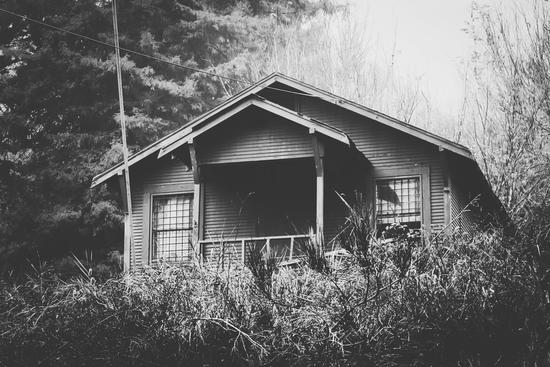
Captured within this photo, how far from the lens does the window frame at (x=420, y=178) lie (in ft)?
61.8

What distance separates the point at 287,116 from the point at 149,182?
18.1 feet

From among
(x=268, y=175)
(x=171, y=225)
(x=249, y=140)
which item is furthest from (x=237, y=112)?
(x=171, y=225)

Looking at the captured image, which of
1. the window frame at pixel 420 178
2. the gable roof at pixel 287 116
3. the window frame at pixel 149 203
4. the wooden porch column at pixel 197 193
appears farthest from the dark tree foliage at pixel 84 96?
the window frame at pixel 420 178

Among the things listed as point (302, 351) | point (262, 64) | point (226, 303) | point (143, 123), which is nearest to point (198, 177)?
point (226, 303)

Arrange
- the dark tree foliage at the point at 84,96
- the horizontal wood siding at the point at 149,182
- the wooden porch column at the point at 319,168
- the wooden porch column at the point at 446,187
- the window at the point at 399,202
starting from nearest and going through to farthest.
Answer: the wooden porch column at the point at 319,168 < the wooden porch column at the point at 446,187 < the window at the point at 399,202 < the horizontal wood siding at the point at 149,182 < the dark tree foliage at the point at 84,96

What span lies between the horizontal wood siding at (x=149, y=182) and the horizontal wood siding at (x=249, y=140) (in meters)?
2.77

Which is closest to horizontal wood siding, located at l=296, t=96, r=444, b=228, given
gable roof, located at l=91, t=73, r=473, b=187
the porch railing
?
gable roof, located at l=91, t=73, r=473, b=187

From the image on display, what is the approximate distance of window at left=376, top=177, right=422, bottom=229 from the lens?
19.1m

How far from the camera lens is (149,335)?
1105cm

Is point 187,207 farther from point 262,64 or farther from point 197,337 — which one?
point 262,64

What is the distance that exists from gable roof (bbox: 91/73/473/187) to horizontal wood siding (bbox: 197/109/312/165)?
0.44m

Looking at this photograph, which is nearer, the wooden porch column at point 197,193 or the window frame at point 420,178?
the wooden porch column at point 197,193

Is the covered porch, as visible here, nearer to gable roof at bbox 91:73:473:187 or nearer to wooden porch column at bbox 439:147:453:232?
gable roof at bbox 91:73:473:187

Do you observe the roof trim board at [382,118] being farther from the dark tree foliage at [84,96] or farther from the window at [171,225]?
the dark tree foliage at [84,96]
